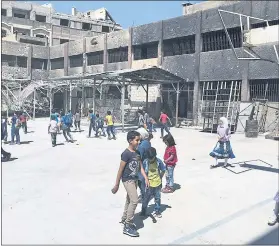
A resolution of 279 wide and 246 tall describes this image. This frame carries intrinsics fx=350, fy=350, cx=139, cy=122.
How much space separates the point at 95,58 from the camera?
118 feet

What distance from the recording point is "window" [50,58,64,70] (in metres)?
41.3

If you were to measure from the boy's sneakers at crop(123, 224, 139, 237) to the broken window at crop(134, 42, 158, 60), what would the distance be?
2475cm

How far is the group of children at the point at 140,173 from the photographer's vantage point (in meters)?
5.20

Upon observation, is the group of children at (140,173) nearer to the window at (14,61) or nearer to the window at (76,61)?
the window at (76,61)

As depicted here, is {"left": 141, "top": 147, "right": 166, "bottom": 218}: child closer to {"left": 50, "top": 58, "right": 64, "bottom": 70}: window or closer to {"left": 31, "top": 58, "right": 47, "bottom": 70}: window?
{"left": 50, "top": 58, "right": 64, "bottom": 70}: window

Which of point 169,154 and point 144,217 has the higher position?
point 169,154

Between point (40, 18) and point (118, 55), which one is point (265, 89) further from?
point (40, 18)

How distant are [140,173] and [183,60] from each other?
21.8m

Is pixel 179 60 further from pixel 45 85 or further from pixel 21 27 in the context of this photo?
pixel 21 27

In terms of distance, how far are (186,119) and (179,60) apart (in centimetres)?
458

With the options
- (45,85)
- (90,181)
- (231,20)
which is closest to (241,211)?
(90,181)

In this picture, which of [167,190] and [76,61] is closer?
[167,190]

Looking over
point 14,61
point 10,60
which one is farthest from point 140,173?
point 10,60

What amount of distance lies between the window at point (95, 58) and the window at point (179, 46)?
9.12 metres
